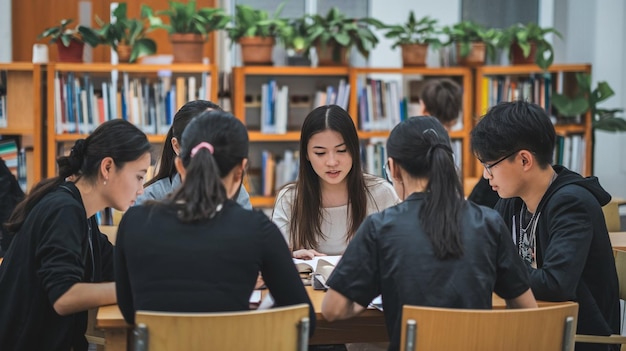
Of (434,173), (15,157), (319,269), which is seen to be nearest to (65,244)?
(319,269)

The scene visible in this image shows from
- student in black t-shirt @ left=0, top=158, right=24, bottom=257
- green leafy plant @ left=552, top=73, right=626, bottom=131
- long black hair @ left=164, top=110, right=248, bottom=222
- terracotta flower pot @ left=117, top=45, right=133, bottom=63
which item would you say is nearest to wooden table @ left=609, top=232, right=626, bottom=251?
long black hair @ left=164, top=110, right=248, bottom=222

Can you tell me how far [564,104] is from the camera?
6.09m

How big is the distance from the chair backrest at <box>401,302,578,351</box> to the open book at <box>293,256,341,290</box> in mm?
473

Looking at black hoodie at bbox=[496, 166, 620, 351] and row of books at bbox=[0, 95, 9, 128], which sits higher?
row of books at bbox=[0, 95, 9, 128]

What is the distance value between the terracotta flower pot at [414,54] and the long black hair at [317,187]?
2.69 m

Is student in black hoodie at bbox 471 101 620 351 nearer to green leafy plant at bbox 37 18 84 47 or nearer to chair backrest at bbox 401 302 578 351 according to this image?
chair backrest at bbox 401 302 578 351

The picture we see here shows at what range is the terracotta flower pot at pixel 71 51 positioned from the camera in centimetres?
560

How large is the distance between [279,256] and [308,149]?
1264mm

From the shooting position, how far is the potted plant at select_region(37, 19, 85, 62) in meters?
5.55

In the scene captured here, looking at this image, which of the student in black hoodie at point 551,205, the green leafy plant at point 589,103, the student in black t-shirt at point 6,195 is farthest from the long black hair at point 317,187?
the green leafy plant at point 589,103

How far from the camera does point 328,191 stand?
11.6 feet

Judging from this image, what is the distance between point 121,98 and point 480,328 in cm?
394

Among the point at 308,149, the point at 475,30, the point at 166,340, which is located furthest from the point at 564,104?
the point at 166,340

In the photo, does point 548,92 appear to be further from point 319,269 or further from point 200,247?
point 200,247
